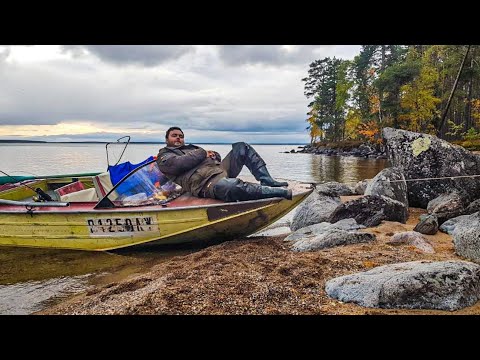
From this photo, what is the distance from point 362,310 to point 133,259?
12.4ft

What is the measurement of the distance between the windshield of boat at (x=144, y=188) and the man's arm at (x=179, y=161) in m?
0.57

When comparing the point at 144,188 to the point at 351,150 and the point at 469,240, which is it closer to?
the point at 469,240

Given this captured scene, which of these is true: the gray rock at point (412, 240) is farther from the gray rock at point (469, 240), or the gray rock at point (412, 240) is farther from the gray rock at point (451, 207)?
the gray rock at point (451, 207)

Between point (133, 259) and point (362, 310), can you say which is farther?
point (133, 259)

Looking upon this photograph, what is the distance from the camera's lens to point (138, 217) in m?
5.31

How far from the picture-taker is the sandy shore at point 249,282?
295cm

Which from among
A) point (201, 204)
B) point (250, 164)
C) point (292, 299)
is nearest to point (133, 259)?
point (201, 204)

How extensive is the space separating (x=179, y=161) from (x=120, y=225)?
1432 millimetres

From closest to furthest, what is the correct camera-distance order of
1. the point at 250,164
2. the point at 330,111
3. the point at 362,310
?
the point at 362,310 < the point at 250,164 < the point at 330,111

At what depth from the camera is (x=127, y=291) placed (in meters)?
3.77

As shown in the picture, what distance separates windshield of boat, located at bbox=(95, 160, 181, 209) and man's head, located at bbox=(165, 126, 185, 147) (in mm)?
712

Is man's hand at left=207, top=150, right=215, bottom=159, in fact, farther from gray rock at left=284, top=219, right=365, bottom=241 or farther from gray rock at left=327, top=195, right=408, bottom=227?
gray rock at left=327, top=195, right=408, bottom=227
